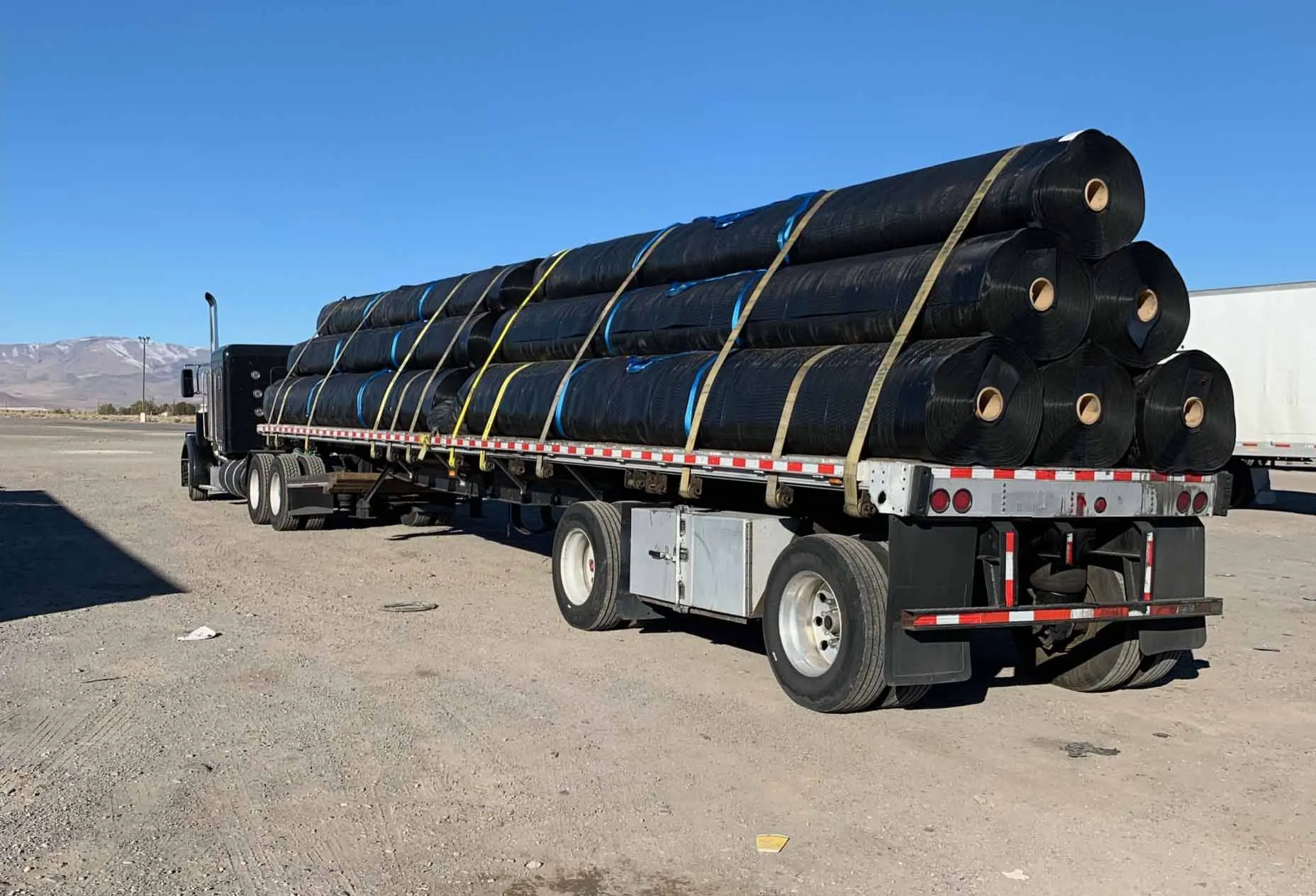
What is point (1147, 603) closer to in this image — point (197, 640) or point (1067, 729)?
point (1067, 729)

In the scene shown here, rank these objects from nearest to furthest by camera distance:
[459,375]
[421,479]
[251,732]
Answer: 1. [251,732]
2. [459,375]
3. [421,479]

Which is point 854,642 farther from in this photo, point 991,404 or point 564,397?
point 564,397

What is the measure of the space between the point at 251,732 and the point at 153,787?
967 millimetres

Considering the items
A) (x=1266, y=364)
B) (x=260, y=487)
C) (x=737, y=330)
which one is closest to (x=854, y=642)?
(x=737, y=330)

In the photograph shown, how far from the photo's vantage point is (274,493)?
674 inches

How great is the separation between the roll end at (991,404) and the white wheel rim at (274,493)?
1229cm

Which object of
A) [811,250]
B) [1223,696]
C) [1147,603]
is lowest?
[1223,696]

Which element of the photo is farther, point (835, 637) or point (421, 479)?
point (421, 479)

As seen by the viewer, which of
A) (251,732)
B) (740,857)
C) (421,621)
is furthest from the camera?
(421,621)

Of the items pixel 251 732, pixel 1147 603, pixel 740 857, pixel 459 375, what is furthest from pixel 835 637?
pixel 459 375

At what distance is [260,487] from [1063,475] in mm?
13215

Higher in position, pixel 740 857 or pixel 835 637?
pixel 835 637

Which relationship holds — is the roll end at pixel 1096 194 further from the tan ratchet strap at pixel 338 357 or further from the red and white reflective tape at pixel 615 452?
the tan ratchet strap at pixel 338 357

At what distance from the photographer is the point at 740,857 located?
492cm
